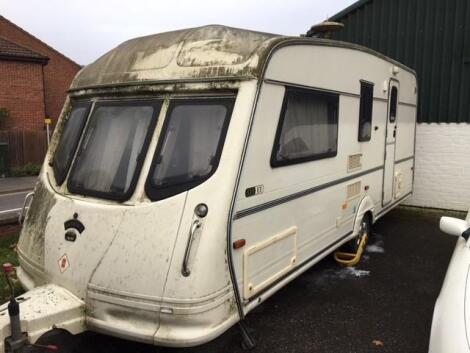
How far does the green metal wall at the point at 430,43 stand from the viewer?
857 cm

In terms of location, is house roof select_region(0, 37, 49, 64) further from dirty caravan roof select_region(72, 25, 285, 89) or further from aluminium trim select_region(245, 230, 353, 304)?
aluminium trim select_region(245, 230, 353, 304)

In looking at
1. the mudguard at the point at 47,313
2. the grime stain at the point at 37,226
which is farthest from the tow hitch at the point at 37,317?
the grime stain at the point at 37,226

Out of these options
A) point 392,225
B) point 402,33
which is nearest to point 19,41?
point 402,33

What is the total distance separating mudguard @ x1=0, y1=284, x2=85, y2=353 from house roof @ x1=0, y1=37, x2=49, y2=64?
17.1 metres

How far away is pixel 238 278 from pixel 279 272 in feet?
2.15

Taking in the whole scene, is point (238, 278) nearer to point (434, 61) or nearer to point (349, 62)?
point (349, 62)

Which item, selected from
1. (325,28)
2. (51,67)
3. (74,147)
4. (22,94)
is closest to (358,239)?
(325,28)

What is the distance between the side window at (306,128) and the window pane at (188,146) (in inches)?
24.5

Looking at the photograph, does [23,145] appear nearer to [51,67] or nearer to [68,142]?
[51,67]

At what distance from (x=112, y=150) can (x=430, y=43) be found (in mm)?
7559

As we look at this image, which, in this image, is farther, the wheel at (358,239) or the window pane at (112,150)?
the wheel at (358,239)

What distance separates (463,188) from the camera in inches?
352

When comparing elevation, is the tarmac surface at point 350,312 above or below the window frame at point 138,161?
below

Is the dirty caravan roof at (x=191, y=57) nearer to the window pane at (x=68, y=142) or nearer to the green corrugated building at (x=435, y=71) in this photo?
the window pane at (x=68, y=142)
